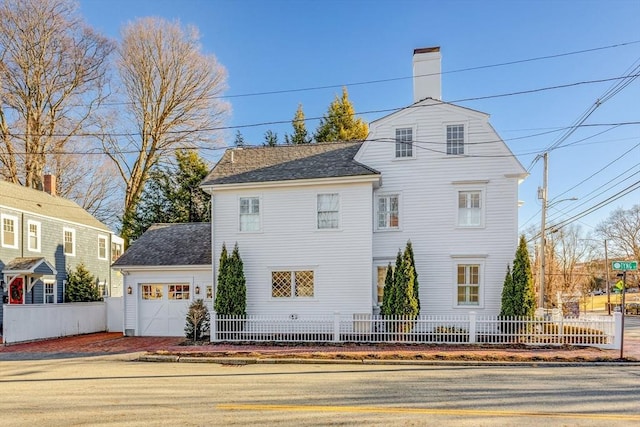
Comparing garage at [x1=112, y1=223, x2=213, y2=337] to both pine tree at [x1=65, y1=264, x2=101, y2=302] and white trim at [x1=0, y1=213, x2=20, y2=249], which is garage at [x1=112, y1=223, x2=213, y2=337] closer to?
white trim at [x1=0, y1=213, x2=20, y2=249]

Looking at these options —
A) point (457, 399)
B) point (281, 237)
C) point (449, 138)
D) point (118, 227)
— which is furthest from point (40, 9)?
point (457, 399)

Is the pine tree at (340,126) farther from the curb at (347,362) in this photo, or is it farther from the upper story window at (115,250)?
the curb at (347,362)

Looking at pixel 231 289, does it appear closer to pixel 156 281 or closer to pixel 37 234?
pixel 156 281

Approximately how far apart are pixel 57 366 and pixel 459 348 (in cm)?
1212

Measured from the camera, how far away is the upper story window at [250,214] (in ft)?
56.1

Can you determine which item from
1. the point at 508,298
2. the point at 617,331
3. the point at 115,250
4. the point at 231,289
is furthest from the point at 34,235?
the point at 617,331

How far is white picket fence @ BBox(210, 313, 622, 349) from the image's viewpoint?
13.7 metres

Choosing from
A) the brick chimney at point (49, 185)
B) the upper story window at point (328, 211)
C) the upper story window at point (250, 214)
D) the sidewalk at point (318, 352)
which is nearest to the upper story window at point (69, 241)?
the brick chimney at point (49, 185)

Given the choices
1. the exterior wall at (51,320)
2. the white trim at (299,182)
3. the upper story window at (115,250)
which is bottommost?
the exterior wall at (51,320)

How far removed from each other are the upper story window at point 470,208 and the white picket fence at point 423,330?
Answer: 3592 millimetres

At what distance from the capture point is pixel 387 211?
55.2ft

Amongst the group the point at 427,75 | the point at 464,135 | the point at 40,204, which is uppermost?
the point at 427,75

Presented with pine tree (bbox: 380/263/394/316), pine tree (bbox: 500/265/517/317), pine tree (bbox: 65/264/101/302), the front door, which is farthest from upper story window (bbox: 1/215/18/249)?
pine tree (bbox: 500/265/517/317)

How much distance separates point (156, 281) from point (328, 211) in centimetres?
804
